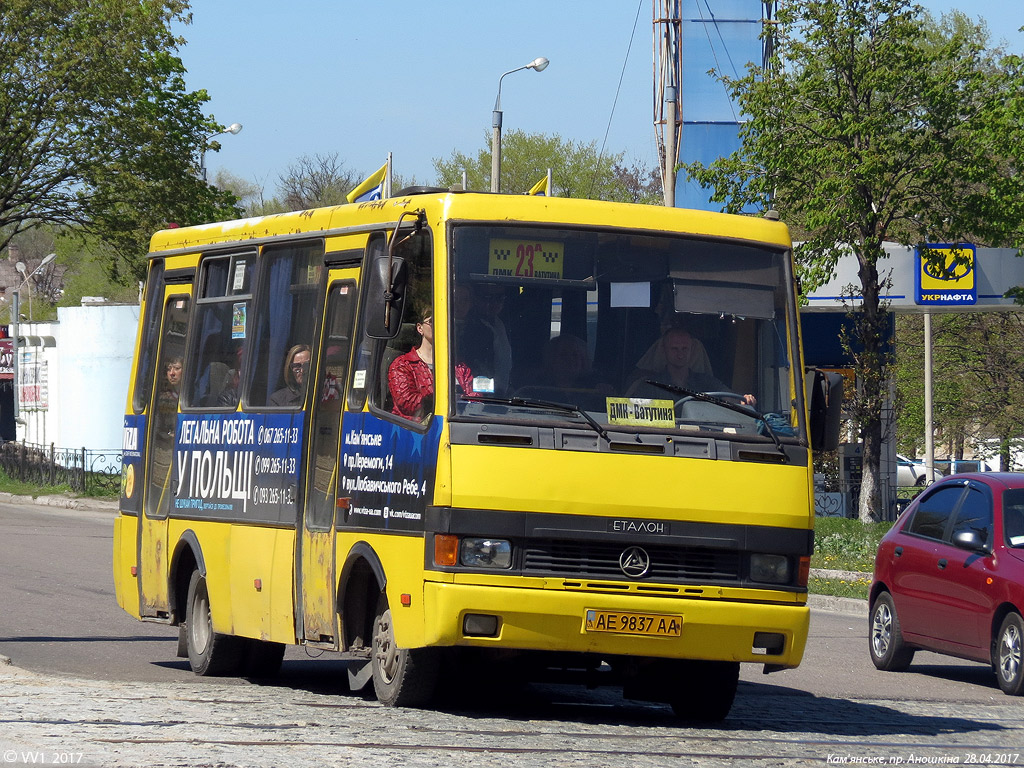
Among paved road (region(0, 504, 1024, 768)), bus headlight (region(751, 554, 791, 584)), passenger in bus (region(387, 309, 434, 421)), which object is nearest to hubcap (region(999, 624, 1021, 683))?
paved road (region(0, 504, 1024, 768))

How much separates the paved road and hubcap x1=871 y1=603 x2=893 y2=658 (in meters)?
0.31

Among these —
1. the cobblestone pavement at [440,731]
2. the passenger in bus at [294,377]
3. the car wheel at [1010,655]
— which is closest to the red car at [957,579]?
the car wheel at [1010,655]

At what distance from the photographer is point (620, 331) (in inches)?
352

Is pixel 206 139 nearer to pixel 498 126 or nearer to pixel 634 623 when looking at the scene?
pixel 498 126

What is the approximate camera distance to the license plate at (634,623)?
8398 mm

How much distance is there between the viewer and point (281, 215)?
10.9 m

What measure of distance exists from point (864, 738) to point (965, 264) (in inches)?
1056

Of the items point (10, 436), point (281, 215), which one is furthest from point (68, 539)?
point (10, 436)

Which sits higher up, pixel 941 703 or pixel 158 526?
pixel 158 526

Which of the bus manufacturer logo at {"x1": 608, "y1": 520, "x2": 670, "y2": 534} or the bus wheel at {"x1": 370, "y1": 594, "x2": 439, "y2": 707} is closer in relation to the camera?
the bus manufacturer logo at {"x1": 608, "y1": 520, "x2": 670, "y2": 534}

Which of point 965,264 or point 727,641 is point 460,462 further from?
point 965,264

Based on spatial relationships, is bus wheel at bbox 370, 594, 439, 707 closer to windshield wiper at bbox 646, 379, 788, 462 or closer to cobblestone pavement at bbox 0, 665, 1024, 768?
cobblestone pavement at bbox 0, 665, 1024, 768

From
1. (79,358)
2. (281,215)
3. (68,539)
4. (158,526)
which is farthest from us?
(79,358)

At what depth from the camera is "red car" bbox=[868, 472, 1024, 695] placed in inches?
479
